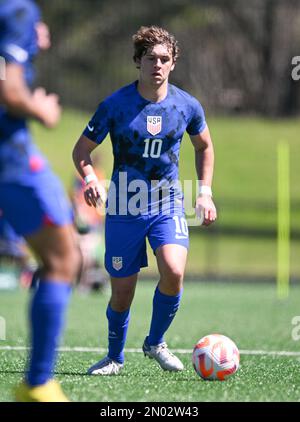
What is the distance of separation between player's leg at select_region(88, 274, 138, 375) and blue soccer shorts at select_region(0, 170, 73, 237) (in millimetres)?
1847

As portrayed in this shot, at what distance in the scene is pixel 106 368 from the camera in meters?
5.99

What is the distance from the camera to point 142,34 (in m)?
6.13

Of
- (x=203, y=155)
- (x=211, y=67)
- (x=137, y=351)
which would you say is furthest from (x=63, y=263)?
(x=211, y=67)

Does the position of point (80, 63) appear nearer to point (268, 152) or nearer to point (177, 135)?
point (268, 152)

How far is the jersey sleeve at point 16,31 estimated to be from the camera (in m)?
4.12

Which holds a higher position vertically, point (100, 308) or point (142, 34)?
point (142, 34)

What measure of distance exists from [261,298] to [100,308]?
2.82 metres

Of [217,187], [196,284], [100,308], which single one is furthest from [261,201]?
[100,308]

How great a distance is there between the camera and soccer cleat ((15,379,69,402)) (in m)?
4.29

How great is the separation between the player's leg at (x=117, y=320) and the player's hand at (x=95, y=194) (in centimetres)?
56

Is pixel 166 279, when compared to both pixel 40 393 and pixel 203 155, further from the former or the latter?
pixel 40 393
